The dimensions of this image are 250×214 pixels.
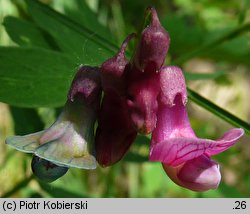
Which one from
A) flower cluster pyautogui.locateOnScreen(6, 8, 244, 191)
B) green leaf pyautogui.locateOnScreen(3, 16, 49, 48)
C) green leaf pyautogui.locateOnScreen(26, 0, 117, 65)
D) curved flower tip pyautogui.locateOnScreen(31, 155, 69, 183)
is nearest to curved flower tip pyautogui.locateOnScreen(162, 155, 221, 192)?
flower cluster pyautogui.locateOnScreen(6, 8, 244, 191)

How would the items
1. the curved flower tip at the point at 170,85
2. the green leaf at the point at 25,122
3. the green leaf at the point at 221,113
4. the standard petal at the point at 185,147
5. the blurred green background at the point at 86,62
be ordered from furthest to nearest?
the green leaf at the point at 25,122 → the blurred green background at the point at 86,62 → the green leaf at the point at 221,113 → the curved flower tip at the point at 170,85 → the standard petal at the point at 185,147

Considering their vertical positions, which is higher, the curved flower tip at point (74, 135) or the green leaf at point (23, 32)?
the green leaf at point (23, 32)

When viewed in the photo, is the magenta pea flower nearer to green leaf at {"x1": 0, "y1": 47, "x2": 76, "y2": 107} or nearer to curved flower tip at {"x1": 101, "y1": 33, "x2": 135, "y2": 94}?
curved flower tip at {"x1": 101, "y1": 33, "x2": 135, "y2": 94}

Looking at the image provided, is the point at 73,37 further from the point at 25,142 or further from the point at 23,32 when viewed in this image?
the point at 25,142

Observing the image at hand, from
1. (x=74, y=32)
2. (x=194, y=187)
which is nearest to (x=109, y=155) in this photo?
(x=194, y=187)

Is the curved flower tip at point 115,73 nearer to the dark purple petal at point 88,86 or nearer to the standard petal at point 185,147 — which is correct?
the dark purple petal at point 88,86

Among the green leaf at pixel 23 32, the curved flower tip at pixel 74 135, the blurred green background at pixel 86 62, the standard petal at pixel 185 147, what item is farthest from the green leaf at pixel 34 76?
the standard petal at pixel 185 147

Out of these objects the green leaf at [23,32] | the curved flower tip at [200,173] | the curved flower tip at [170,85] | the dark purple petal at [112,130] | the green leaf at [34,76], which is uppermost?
the green leaf at [23,32]
